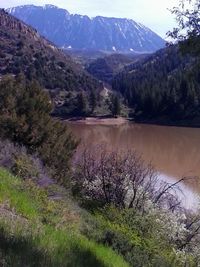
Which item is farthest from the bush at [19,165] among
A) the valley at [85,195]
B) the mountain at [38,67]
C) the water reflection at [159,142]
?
the mountain at [38,67]

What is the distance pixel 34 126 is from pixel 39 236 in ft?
48.1

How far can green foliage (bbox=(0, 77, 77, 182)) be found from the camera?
1973 cm

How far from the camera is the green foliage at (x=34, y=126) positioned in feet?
64.7

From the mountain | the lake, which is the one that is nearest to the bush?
the lake

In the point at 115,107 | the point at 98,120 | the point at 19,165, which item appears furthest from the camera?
the point at 115,107

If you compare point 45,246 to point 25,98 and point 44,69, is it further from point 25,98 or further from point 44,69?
point 44,69

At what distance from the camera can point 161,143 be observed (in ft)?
213

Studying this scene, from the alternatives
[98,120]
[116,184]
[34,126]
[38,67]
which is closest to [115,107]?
[98,120]

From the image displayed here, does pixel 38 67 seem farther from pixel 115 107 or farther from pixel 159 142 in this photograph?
pixel 159 142

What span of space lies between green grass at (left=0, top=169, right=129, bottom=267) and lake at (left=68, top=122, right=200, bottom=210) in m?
20.2

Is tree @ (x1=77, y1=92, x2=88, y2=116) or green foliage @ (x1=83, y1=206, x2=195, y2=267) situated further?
tree @ (x1=77, y1=92, x2=88, y2=116)

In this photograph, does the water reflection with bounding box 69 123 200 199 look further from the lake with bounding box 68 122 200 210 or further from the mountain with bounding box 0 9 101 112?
the mountain with bounding box 0 9 101 112

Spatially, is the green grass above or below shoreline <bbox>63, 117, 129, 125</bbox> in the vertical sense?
above

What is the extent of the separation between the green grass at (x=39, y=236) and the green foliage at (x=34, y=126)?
371 inches
